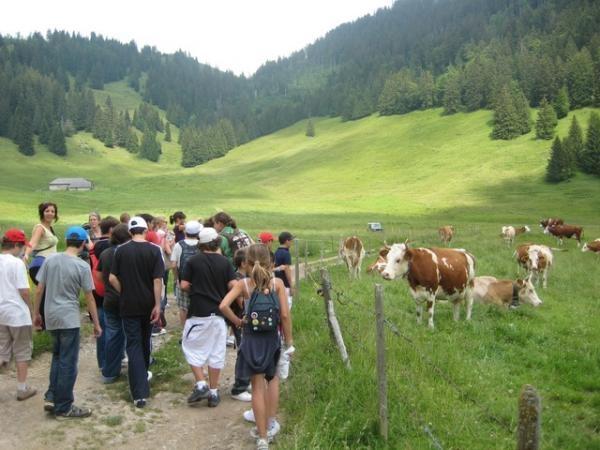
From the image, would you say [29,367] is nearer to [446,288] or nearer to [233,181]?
[446,288]

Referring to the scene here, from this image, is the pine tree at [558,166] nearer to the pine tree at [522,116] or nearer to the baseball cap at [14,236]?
the pine tree at [522,116]

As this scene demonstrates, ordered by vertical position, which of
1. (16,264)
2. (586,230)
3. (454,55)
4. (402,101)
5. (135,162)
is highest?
(454,55)

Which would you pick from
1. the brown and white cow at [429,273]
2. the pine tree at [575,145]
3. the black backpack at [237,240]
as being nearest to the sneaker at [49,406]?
the black backpack at [237,240]

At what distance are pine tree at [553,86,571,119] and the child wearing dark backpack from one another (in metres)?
111

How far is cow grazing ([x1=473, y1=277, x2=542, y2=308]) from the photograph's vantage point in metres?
13.8

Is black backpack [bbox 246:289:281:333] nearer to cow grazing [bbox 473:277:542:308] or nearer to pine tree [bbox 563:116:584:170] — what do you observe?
cow grazing [bbox 473:277:542:308]

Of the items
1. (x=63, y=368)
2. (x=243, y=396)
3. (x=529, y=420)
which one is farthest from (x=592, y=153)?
(x=529, y=420)

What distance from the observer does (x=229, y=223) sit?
10312 millimetres

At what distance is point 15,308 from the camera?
7125mm

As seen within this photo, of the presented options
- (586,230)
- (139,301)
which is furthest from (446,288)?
(586,230)

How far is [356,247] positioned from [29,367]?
43.9 feet

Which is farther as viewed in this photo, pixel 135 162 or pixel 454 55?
pixel 454 55

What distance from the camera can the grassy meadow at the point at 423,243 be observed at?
625 centimetres

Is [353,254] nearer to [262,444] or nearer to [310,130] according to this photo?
[262,444]
